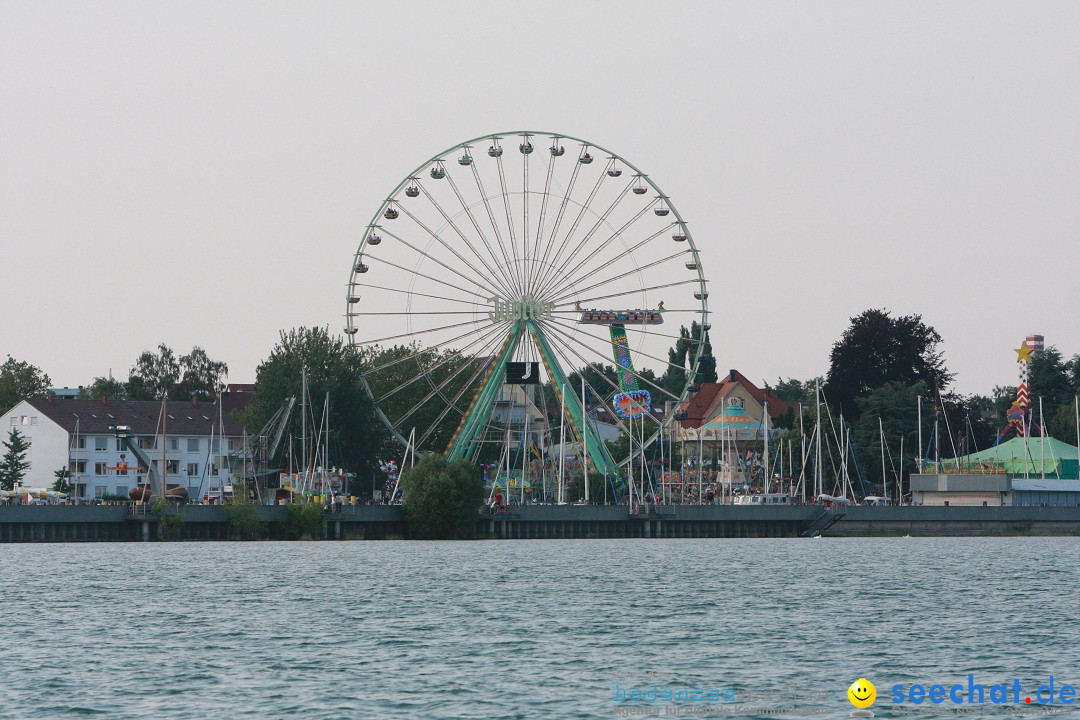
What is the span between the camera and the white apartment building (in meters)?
132

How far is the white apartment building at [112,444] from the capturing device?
132000mm

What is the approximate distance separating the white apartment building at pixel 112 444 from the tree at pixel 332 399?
6.03 meters

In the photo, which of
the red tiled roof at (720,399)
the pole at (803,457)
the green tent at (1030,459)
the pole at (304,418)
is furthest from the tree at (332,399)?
the red tiled roof at (720,399)

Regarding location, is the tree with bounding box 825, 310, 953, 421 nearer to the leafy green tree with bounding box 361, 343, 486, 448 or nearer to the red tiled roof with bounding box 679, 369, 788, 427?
the leafy green tree with bounding box 361, 343, 486, 448

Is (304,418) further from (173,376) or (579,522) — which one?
(173,376)

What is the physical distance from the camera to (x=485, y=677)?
36219 millimetres

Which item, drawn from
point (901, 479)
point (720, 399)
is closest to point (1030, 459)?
point (901, 479)

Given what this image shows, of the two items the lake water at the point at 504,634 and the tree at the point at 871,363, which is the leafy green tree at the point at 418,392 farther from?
the lake water at the point at 504,634

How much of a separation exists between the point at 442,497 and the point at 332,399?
27649 millimetres

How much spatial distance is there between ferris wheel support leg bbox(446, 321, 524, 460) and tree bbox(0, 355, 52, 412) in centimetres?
6774

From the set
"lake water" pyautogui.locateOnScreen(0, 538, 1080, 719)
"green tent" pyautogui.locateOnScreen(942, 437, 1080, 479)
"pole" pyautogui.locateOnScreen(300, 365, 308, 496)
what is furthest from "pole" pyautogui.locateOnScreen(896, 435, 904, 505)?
"lake water" pyautogui.locateOnScreen(0, 538, 1080, 719)

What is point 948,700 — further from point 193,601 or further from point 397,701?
point 193,601

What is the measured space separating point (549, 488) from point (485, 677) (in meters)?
93.6

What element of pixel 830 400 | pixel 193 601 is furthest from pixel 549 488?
pixel 193 601
